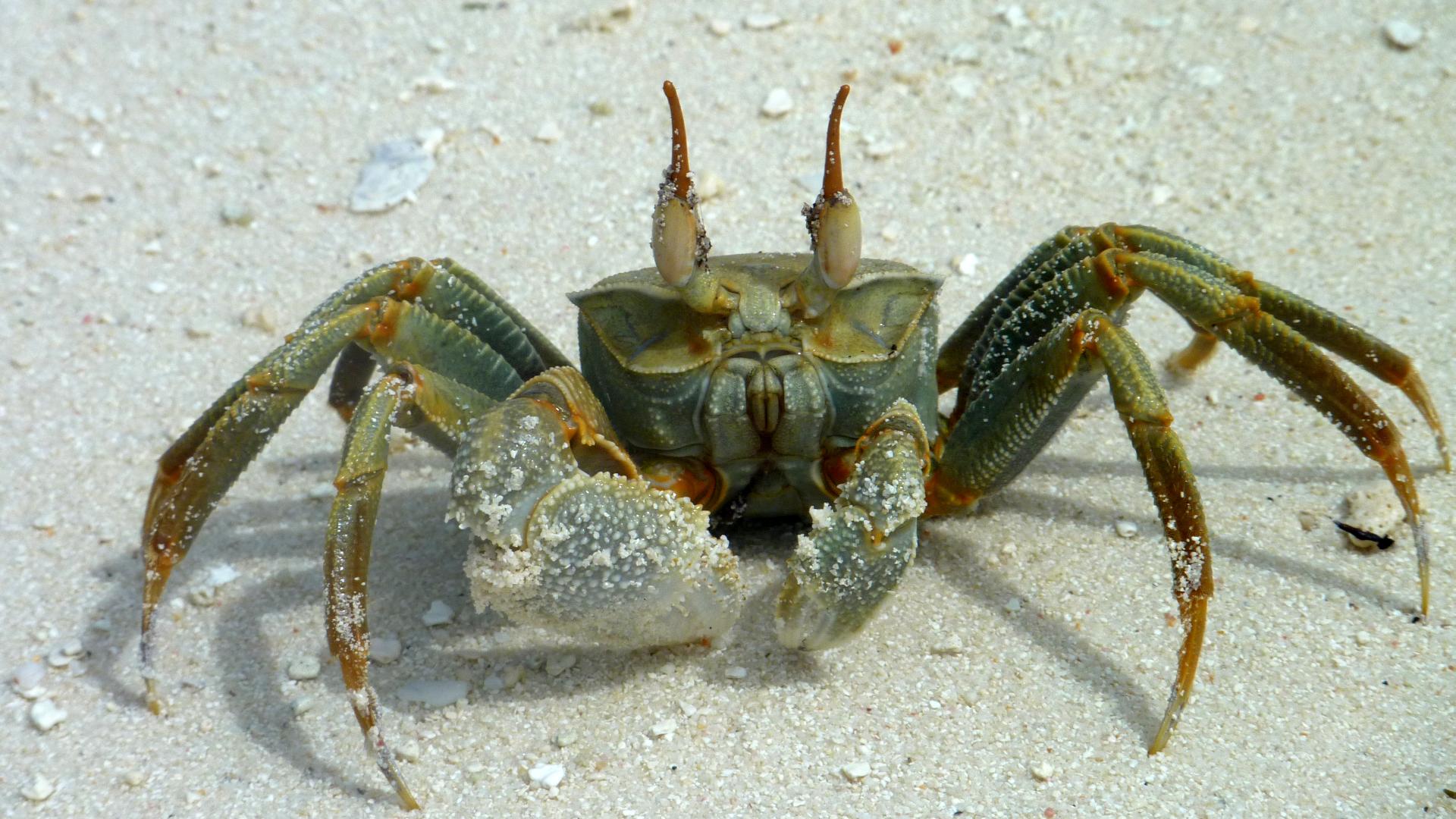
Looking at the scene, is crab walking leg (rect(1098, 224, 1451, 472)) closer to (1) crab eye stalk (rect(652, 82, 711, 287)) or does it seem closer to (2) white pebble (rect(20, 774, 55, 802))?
(1) crab eye stalk (rect(652, 82, 711, 287))

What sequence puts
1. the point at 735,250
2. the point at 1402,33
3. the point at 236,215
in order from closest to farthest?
the point at 735,250
the point at 236,215
the point at 1402,33

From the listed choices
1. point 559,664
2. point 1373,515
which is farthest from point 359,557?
point 1373,515

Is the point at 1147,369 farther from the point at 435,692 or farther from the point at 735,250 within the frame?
the point at 735,250

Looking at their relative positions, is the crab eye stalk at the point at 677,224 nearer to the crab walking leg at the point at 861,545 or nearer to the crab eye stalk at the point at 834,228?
the crab eye stalk at the point at 834,228

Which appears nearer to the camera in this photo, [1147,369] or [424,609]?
[1147,369]

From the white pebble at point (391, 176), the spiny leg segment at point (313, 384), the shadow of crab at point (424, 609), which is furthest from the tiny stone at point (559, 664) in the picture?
the white pebble at point (391, 176)

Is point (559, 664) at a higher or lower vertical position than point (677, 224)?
lower

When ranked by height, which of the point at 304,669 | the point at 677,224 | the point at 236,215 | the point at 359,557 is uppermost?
the point at 677,224
